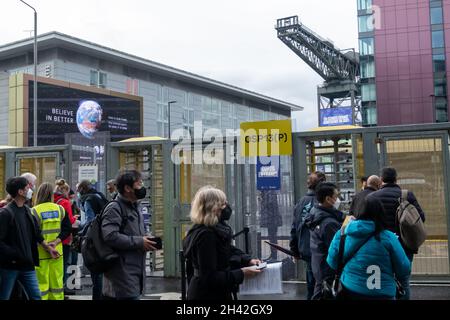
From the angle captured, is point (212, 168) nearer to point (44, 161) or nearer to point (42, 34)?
point (44, 161)

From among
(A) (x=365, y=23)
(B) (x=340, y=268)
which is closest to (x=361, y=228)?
(B) (x=340, y=268)

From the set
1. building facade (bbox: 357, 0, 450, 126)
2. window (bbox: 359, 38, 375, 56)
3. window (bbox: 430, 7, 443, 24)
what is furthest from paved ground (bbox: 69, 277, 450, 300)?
window (bbox: 430, 7, 443, 24)

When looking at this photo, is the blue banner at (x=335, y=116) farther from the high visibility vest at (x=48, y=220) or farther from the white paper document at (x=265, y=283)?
the white paper document at (x=265, y=283)

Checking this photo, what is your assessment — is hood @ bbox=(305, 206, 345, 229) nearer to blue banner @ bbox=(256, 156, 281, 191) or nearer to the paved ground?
the paved ground

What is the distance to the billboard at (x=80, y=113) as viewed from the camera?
1062 inches

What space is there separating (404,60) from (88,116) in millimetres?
41768

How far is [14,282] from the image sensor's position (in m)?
5.39

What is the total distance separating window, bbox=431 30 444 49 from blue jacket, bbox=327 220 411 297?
6018 cm

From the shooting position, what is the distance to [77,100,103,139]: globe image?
2969 cm

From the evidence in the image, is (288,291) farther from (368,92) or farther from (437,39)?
(437,39)

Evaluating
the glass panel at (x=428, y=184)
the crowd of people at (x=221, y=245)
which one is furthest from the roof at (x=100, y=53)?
the crowd of people at (x=221, y=245)

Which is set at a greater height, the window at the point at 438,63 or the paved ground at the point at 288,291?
the window at the point at 438,63

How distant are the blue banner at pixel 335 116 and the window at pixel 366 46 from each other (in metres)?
6.91

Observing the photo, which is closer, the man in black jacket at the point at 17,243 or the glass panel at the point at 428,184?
the man in black jacket at the point at 17,243
